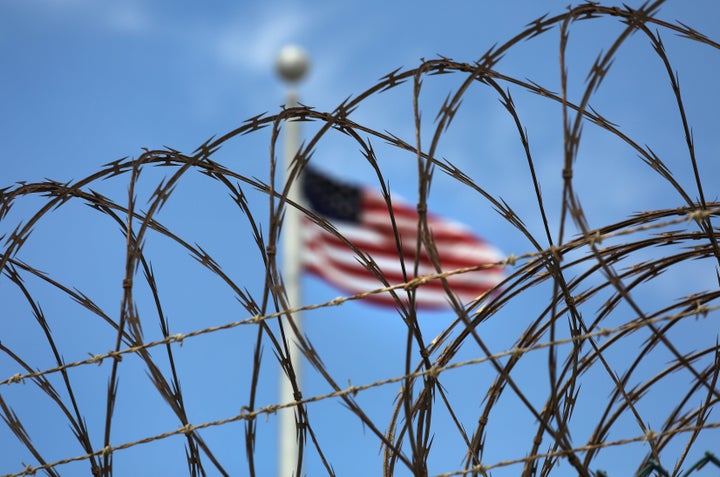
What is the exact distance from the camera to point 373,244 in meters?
17.5

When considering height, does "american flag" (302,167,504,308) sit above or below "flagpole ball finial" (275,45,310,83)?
below

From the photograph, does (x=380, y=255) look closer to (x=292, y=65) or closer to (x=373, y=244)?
(x=373, y=244)

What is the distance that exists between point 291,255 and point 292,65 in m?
3.19

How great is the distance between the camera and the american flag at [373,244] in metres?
17.1

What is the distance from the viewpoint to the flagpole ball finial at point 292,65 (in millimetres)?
17922

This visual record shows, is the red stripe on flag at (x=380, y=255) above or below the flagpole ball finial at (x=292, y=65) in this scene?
below

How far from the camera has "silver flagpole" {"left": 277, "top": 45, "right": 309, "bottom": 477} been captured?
1648 cm

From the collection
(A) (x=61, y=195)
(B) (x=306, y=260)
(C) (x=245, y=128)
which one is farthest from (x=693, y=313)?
(B) (x=306, y=260)

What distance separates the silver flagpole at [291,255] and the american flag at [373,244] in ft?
0.82

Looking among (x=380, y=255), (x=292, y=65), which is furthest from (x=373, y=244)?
(x=292, y=65)

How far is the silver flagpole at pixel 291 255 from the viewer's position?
649 inches

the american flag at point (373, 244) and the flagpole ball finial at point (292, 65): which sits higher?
the flagpole ball finial at point (292, 65)

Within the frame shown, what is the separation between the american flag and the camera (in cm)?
1711

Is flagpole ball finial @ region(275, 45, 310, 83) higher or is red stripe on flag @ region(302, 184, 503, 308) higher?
flagpole ball finial @ region(275, 45, 310, 83)
